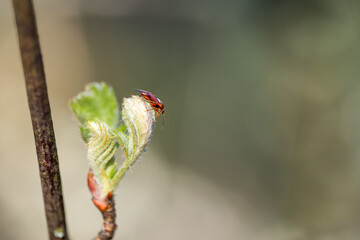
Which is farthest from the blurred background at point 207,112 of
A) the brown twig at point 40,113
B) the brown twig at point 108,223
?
the brown twig at point 40,113

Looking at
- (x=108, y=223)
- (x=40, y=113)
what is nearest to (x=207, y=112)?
(x=108, y=223)

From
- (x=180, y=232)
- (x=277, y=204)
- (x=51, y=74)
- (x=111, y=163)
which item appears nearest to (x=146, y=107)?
(x=111, y=163)

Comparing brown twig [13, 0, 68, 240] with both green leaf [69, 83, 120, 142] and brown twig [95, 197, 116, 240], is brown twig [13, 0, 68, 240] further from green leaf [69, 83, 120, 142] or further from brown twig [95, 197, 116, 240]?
green leaf [69, 83, 120, 142]

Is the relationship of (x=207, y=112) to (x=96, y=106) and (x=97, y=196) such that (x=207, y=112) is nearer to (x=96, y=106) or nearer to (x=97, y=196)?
(x=96, y=106)

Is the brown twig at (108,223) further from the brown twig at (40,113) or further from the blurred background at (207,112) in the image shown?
the blurred background at (207,112)

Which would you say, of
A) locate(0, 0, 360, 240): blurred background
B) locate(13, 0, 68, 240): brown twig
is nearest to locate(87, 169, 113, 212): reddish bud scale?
locate(13, 0, 68, 240): brown twig

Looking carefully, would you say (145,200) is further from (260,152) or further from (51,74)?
(51,74)
